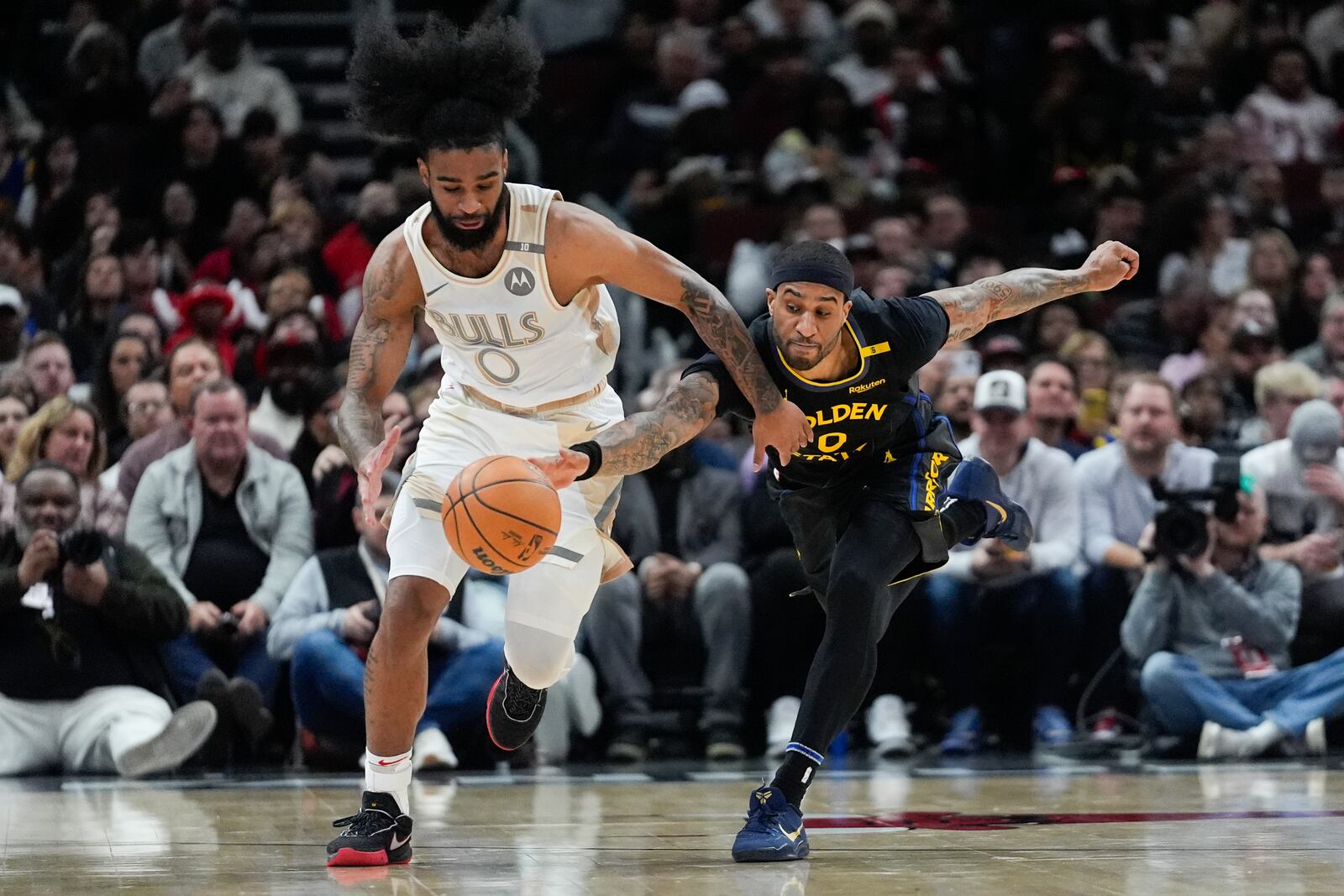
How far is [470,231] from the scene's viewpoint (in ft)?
16.8

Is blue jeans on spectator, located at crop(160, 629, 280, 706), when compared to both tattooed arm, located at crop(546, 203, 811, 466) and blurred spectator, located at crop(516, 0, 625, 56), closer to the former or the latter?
tattooed arm, located at crop(546, 203, 811, 466)

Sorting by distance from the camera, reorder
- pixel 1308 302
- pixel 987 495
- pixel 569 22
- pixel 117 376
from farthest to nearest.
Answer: pixel 569 22 → pixel 1308 302 → pixel 117 376 → pixel 987 495

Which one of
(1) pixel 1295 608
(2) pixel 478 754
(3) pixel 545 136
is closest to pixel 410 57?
(2) pixel 478 754

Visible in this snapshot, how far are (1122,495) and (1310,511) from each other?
3.00ft

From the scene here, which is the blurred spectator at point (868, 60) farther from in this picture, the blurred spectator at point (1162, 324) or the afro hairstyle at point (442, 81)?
the afro hairstyle at point (442, 81)

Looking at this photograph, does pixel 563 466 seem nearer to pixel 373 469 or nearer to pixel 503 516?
pixel 503 516

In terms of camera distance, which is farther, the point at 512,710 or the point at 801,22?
the point at 801,22

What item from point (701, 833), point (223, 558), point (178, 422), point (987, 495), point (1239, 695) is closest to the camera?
point (701, 833)

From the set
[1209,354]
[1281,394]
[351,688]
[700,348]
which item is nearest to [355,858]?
[351,688]

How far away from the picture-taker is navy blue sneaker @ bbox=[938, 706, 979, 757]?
8656mm

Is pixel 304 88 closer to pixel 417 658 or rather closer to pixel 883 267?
pixel 883 267

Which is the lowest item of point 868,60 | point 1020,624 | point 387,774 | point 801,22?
point 387,774

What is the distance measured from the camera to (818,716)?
5.26 meters

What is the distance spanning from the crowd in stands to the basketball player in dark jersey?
3.02 metres
